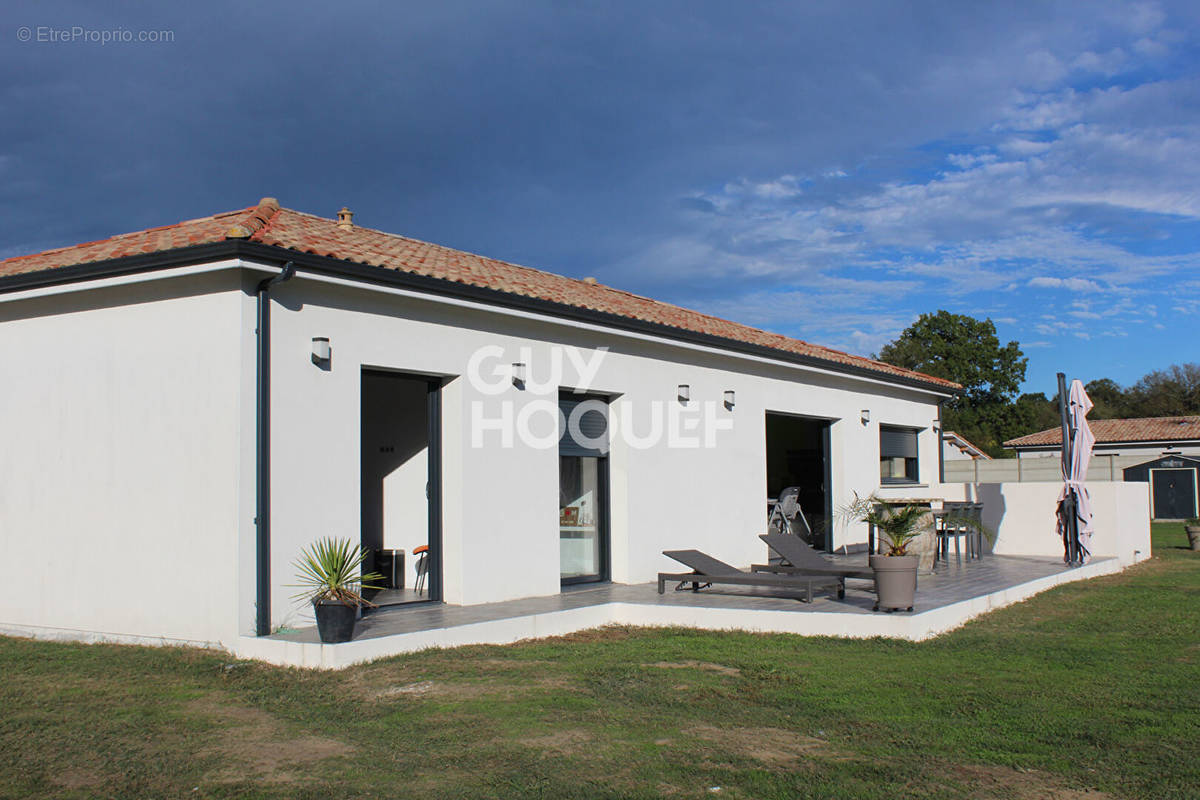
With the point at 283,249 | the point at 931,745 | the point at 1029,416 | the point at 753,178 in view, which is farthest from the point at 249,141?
the point at 1029,416

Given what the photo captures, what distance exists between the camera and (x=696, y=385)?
12711 millimetres

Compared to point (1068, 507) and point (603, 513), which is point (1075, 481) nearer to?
point (1068, 507)

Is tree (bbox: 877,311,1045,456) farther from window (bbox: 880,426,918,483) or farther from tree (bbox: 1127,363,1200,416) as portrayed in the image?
window (bbox: 880,426,918,483)

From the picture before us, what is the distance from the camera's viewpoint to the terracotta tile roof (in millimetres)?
40434

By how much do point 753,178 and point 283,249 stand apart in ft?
46.8

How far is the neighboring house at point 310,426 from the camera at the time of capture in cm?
763

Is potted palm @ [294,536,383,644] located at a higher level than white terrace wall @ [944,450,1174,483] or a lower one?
lower

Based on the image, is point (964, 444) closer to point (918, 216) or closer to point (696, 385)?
point (918, 216)

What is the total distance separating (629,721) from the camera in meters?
5.45

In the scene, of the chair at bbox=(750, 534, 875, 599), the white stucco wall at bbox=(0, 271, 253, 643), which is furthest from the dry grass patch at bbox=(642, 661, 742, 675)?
the white stucco wall at bbox=(0, 271, 253, 643)

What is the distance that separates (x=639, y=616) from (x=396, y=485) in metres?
3.65

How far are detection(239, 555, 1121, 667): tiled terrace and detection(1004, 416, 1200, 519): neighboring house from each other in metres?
27.2

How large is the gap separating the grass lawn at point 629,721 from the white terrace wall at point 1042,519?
8.02 meters

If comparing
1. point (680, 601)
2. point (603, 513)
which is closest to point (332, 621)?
point (680, 601)
